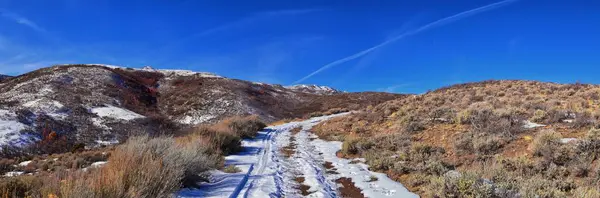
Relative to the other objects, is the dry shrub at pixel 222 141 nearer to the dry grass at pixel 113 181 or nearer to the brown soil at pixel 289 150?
the brown soil at pixel 289 150

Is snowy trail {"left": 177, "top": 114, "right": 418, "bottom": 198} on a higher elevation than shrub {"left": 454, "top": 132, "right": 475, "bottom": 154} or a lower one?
lower

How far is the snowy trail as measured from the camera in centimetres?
720

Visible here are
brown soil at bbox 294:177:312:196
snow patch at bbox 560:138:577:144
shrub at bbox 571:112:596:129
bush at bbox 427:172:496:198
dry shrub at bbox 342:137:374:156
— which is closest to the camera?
bush at bbox 427:172:496:198

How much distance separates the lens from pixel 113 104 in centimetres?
3694

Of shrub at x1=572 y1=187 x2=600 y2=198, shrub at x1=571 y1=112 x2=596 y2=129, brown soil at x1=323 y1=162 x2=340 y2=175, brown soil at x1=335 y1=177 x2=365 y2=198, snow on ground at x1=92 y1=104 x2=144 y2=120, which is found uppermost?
snow on ground at x1=92 y1=104 x2=144 y2=120

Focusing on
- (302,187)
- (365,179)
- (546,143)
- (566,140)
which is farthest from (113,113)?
(566,140)

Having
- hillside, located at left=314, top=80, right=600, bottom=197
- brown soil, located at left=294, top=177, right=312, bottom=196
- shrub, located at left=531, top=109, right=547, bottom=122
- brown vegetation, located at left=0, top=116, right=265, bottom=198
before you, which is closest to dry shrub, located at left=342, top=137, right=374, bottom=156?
hillside, located at left=314, top=80, right=600, bottom=197

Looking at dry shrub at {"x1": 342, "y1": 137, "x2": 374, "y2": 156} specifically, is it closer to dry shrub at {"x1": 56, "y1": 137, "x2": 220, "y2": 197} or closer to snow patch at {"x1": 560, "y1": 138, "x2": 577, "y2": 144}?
snow patch at {"x1": 560, "y1": 138, "x2": 577, "y2": 144}

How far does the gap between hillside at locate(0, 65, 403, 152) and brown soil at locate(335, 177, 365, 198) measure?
8668 mm

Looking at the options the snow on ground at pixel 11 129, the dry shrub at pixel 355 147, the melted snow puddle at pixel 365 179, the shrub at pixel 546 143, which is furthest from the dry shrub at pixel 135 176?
the snow on ground at pixel 11 129

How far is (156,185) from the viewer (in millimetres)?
5137

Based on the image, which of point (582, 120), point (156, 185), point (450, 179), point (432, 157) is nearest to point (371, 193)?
point (450, 179)

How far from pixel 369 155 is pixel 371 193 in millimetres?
3810

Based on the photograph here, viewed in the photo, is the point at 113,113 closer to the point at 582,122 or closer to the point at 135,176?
the point at 135,176
